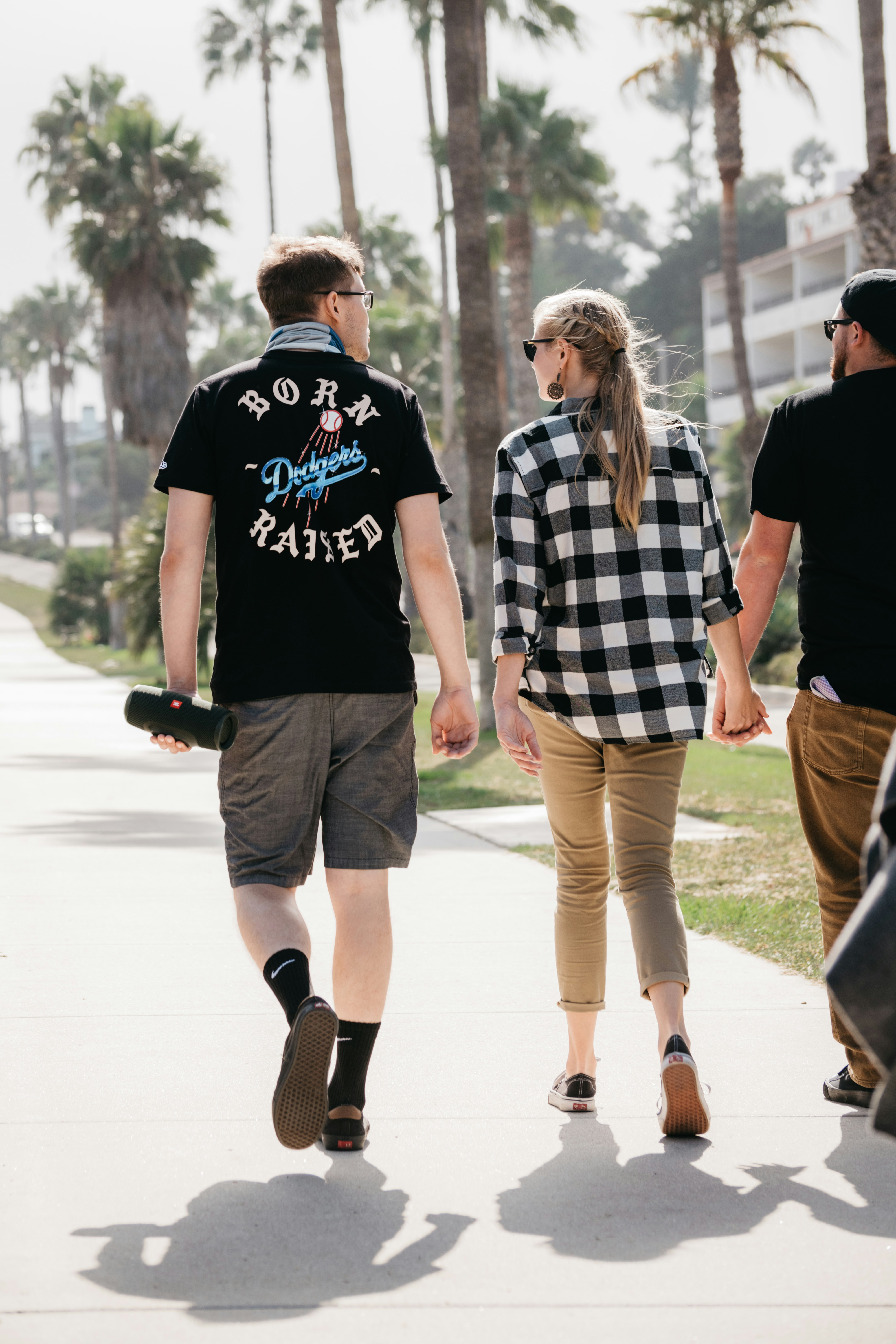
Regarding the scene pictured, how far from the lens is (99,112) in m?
38.9

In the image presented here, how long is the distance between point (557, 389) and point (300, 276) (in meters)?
0.70

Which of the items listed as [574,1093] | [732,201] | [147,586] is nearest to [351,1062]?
[574,1093]

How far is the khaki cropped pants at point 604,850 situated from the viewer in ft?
12.2

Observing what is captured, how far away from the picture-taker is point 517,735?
12.3 feet

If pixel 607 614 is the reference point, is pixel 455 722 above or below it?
below

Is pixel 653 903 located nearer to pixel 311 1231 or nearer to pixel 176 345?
pixel 311 1231

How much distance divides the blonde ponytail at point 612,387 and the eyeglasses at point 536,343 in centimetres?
1

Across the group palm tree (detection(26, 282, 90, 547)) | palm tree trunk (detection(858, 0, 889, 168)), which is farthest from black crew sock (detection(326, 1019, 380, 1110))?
palm tree (detection(26, 282, 90, 547))

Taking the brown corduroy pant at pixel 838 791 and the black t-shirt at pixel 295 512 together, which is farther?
the brown corduroy pant at pixel 838 791

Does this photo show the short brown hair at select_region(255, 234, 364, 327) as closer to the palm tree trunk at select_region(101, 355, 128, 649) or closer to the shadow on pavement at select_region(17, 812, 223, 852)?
the shadow on pavement at select_region(17, 812, 223, 852)

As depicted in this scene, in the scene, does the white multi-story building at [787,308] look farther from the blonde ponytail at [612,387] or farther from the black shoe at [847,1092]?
the black shoe at [847,1092]

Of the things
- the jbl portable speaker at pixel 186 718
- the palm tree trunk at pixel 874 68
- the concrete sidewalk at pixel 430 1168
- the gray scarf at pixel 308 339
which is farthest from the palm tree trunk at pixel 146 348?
the jbl portable speaker at pixel 186 718

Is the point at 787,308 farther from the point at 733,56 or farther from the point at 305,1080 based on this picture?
the point at 305,1080

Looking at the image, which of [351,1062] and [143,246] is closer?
[351,1062]
